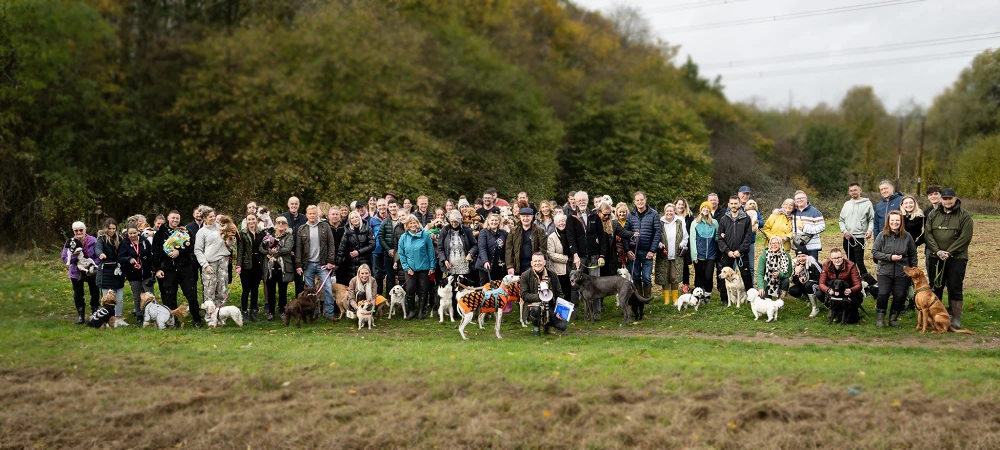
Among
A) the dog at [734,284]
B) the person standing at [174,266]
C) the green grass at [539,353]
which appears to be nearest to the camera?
the green grass at [539,353]

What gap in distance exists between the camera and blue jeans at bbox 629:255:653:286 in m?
14.0

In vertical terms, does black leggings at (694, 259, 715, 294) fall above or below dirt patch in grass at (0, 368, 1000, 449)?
above

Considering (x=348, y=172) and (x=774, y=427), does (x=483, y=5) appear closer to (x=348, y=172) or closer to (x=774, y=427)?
(x=348, y=172)

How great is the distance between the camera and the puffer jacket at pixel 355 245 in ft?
45.3

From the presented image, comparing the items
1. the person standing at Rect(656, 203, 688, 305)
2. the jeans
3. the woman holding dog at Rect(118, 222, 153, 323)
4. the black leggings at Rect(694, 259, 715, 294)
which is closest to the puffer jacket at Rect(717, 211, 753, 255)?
the black leggings at Rect(694, 259, 715, 294)

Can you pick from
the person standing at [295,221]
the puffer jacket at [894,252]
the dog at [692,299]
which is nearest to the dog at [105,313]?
the person standing at [295,221]

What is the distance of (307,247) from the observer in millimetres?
13609

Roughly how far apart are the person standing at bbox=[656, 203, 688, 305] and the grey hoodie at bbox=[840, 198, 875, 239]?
2.69m

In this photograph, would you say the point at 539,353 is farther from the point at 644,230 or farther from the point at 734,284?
the point at 734,284

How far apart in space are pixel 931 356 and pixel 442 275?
7.64m

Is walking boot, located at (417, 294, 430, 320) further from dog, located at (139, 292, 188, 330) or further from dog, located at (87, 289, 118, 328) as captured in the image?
dog, located at (87, 289, 118, 328)

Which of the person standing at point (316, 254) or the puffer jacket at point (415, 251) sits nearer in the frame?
the puffer jacket at point (415, 251)

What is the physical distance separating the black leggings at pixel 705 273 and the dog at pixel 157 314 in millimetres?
8890

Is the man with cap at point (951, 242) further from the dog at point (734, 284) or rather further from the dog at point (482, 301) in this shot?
the dog at point (482, 301)
